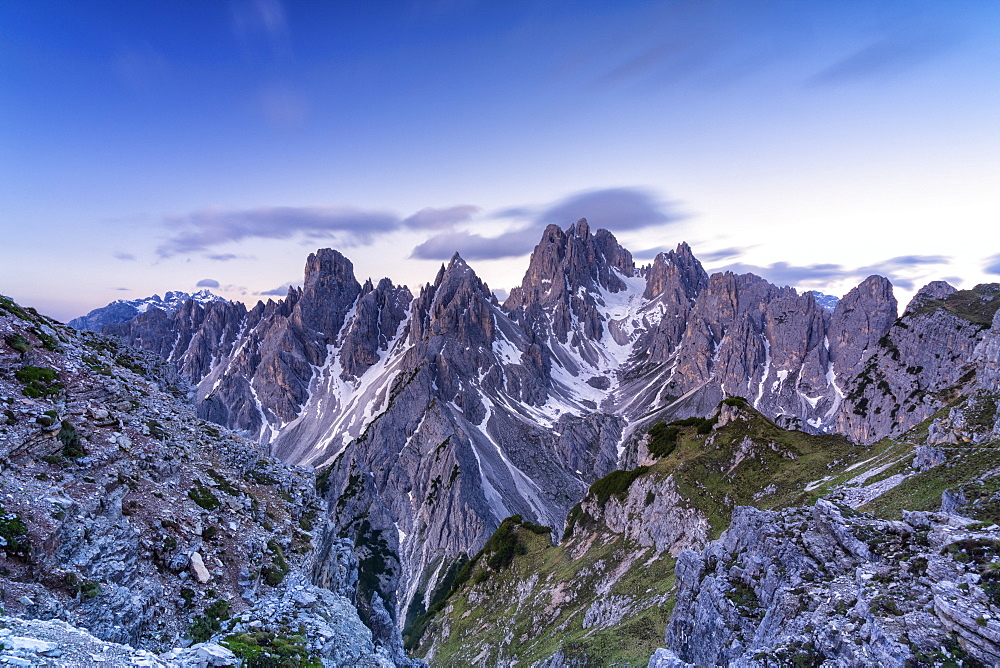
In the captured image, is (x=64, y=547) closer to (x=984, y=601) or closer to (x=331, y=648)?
(x=331, y=648)

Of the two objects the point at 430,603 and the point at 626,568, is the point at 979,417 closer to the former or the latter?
the point at 626,568

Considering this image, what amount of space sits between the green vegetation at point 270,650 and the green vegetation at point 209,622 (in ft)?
8.18

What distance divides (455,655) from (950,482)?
64.6 m

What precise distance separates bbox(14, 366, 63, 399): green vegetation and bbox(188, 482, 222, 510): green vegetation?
8.77 metres

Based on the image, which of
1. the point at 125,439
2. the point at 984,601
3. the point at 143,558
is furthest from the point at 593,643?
the point at 125,439

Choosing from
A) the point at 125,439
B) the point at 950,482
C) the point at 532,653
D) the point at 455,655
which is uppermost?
the point at 125,439

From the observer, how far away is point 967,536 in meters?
18.2

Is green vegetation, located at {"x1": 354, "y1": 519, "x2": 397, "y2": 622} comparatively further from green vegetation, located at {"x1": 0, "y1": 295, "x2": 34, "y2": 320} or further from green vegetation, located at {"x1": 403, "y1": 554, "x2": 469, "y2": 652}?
green vegetation, located at {"x1": 0, "y1": 295, "x2": 34, "y2": 320}

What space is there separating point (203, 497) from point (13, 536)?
10.3m

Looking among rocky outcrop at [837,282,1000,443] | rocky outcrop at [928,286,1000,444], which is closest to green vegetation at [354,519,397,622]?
rocky outcrop at [928,286,1000,444]

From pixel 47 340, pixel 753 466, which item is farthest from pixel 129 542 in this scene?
pixel 753 466

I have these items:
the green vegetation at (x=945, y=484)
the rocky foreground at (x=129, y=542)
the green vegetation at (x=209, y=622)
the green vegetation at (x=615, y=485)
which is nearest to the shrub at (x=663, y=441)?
the green vegetation at (x=615, y=485)

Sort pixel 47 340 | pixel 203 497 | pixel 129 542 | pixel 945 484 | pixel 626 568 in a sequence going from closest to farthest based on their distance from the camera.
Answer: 1. pixel 129 542
2. pixel 203 497
3. pixel 47 340
4. pixel 945 484
5. pixel 626 568

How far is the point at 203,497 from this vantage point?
25875 mm
